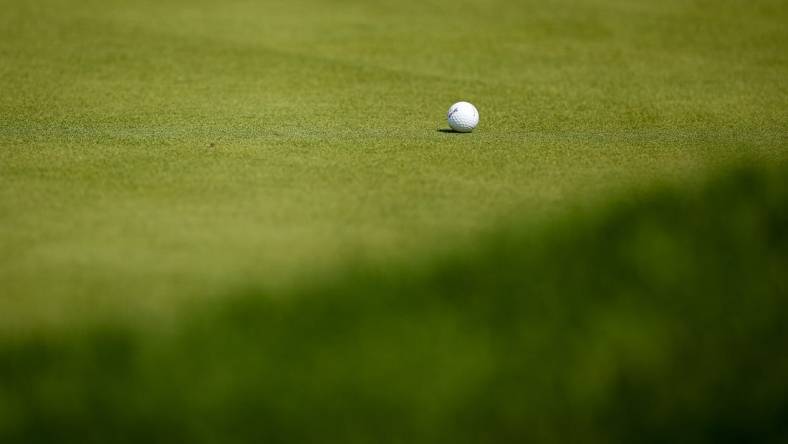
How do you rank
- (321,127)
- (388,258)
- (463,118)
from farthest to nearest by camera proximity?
(321,127)
(463,118)
(388,258)

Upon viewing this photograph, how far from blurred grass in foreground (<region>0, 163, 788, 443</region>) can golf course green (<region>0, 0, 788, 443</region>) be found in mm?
10

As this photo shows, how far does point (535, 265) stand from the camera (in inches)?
157

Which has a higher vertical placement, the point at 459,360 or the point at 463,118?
the point at 463,118

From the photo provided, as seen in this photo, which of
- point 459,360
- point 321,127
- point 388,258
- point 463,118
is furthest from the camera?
point 321,127

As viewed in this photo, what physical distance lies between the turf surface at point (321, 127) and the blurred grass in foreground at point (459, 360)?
0.26 m

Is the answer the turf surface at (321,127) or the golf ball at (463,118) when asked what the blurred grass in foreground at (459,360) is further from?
the golf ball at (463,118)

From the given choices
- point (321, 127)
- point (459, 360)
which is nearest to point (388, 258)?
point (459, 360)

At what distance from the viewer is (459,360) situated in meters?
3.16

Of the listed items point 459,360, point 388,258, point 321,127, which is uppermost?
point 321,127

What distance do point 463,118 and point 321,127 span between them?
950 mm

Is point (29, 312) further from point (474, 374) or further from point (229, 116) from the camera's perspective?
point (229, 116)

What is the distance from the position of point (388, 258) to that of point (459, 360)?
856 mm

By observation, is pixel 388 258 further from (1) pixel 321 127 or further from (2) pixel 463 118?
(1) pixel 321 127

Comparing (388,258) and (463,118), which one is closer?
(388,258)
